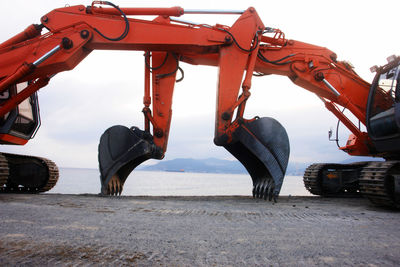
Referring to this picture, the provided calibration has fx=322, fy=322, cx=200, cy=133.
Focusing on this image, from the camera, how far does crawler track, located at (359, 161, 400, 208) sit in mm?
5562

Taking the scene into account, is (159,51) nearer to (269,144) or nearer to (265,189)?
(269,144)

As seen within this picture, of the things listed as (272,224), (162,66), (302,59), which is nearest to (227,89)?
(162,66)

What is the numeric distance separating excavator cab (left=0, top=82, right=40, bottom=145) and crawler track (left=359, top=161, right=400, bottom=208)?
24.1ft

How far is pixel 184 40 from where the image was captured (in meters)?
6.68

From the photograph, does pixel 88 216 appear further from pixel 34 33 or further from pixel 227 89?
pixel 34 33

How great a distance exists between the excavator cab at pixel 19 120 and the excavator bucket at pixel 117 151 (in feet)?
7.02

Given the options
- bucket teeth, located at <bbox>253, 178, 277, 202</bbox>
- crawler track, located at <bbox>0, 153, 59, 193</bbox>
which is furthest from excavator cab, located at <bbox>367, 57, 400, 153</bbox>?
crawler track, located at <bbox>0, 153, 59, 193</bbox>

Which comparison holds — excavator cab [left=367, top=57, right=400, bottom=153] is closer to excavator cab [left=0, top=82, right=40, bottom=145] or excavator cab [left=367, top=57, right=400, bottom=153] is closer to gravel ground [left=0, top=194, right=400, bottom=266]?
gravel ground [left=0, top=194, right=400, bottom=266]

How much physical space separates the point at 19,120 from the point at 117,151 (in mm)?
2712

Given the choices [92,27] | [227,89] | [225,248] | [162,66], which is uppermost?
[92,27]

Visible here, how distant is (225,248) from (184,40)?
5100 mm

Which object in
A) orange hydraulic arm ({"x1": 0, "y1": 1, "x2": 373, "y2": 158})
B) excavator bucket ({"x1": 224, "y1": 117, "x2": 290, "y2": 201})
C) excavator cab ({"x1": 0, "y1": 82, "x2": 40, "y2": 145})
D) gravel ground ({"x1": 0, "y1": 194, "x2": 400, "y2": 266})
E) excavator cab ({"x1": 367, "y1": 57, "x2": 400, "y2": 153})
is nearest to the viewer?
gravel ground ({"x1": 0, "y1": 194, "x2": 400, "y2": 266})

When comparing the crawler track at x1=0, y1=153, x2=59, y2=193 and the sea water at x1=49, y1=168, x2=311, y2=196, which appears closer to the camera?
the crawler track at x1=0, y1=153, x2=59, y2=193

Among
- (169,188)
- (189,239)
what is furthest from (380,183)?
(169,188)
